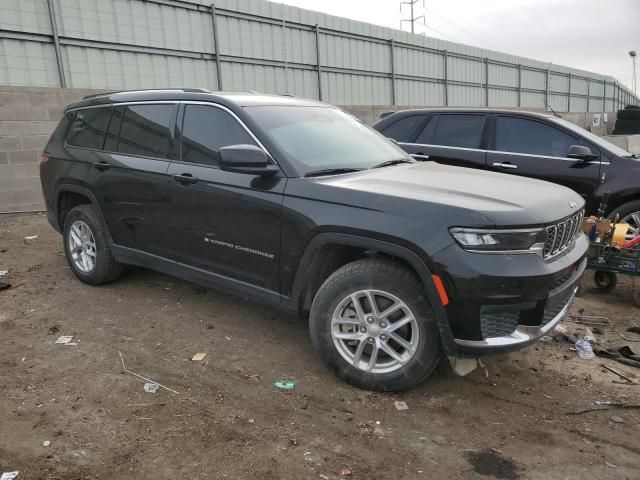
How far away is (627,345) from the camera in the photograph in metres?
4.12

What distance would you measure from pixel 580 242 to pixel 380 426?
1982mm

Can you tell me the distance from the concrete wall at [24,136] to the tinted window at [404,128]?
17.4ft

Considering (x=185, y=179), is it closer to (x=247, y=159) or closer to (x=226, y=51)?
(x=247, y=159)

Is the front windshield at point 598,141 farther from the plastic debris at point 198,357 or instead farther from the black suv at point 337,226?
the plastic debris at point 198,357

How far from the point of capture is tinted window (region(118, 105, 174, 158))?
14.1 feet

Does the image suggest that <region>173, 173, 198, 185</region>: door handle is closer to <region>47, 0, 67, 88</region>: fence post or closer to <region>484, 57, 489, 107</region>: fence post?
<region>47, 0, 67, 88</region>: fence post

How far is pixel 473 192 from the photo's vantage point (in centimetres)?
319

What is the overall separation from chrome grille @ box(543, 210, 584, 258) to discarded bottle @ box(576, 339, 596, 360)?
3.15ft

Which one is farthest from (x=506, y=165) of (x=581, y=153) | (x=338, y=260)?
(x=338, y=260)

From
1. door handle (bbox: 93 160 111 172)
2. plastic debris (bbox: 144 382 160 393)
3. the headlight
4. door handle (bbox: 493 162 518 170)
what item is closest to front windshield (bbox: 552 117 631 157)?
door handle (bbox: 493 162 518 170)

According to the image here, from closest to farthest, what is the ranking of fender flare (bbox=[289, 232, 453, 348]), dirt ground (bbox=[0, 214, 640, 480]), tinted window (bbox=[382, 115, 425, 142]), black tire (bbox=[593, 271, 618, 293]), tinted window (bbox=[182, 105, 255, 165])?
dirt ground (bbox=[0, 214, 640, 480])
fender flare (bbox=[289, 232, 453, 348])
tinted window (bbox=[182, 105, 255, 165])
black tire (bbox=[593, 271, 618, 293])
tinted window (bbox=[382, 115, 425, 142])

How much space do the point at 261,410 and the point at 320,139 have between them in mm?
2018

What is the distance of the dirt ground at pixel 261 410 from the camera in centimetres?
262

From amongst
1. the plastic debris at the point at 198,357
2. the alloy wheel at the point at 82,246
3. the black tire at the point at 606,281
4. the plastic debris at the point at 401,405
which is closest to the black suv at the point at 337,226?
the plastic debris at the point at 401,405
